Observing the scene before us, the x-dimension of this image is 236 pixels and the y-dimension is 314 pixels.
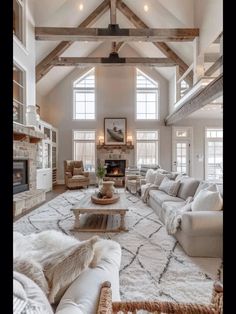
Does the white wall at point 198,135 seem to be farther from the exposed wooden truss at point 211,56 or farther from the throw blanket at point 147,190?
the throw blanket at point 147,190

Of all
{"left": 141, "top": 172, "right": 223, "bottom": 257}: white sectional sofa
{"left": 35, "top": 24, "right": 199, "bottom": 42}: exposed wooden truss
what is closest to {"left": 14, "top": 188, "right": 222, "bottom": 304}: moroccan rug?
{"left": 141, "top": 172, "right": 223, "bottom": 257}: white sectional sofa

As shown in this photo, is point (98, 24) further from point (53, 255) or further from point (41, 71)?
point (53, 255)

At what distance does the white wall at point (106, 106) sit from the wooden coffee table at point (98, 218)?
19.1 feet

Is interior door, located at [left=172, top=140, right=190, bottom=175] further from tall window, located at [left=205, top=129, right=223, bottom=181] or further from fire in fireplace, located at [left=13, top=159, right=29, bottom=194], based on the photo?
fire in fireplace, located at [left=13, top=159, right=29, bottom=194]

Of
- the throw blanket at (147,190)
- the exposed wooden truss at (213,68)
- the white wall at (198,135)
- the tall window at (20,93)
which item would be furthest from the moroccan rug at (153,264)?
the white wall at (198,135)

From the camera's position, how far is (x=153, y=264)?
2568mm

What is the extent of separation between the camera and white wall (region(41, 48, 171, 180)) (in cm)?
978

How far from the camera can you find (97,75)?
980cm

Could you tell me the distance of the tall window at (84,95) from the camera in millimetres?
9898

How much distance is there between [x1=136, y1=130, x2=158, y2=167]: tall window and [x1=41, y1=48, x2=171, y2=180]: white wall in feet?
0.81

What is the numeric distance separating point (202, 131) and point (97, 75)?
189 inches

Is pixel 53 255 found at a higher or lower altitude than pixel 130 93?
lower

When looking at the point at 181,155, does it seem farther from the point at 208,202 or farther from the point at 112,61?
the point at 208,202
